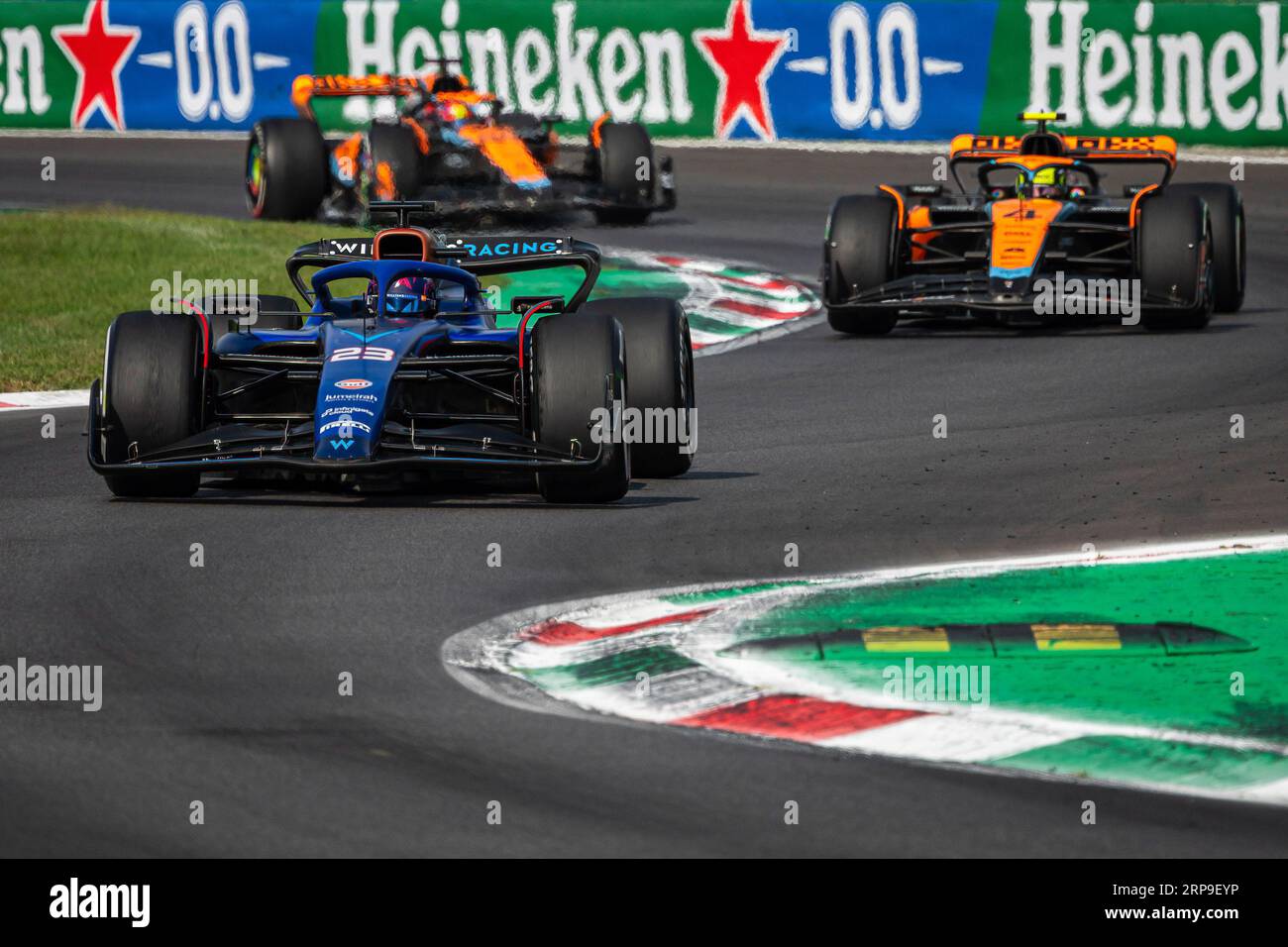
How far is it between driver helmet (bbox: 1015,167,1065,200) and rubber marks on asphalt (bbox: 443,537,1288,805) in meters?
8.23

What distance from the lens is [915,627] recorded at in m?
7.36

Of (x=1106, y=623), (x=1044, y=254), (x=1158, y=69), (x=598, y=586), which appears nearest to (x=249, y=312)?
(x=598, y=586)

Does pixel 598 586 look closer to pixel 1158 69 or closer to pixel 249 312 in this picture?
pixel 249 312

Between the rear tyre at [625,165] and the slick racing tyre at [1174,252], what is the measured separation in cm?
702

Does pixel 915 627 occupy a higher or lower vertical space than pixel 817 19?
lower

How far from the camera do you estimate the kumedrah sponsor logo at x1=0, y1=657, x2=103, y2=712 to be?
6574mm

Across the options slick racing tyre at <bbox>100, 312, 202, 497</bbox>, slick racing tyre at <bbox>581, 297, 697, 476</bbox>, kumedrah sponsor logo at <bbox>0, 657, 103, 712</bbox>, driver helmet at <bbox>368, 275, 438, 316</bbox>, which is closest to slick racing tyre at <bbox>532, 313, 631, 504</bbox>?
slick racing tyre at <bbox>581, 297, 697, 476</bbox>

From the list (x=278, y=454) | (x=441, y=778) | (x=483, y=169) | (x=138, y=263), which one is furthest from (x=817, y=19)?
(x=441, y=778)

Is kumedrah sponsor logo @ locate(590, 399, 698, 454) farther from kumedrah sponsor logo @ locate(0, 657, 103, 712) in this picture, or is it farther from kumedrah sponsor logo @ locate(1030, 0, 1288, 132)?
kumedrah sponsor logo @ locate(1030, 0, 1288, 132)

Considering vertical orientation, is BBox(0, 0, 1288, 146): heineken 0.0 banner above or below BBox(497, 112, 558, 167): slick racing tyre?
above

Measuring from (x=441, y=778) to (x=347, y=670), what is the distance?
1.16 meters

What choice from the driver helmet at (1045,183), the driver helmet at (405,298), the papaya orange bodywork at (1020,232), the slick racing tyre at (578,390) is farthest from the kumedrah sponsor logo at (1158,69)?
the slick racing tyre at (578,390)

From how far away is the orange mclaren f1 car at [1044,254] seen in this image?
15.4 meters
